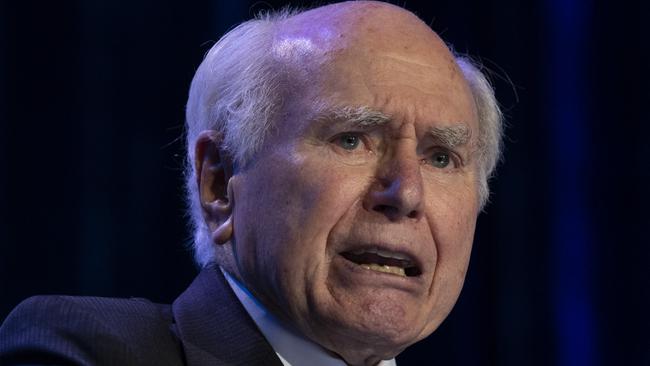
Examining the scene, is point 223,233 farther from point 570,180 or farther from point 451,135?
point 570,180

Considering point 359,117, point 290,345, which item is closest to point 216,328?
point 290,345

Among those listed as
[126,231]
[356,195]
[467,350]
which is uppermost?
[356,195]

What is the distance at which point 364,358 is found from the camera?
7.00 feet

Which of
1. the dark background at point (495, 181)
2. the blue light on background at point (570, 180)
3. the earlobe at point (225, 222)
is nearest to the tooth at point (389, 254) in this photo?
the earlobe at point (225, 222)

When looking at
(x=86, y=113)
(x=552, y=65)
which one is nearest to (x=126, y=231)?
(x=86, y=113)

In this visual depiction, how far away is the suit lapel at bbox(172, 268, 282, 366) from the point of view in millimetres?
2012

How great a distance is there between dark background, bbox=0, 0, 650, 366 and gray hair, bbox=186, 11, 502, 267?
48 cm

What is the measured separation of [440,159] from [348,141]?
Result: 9.6 inches

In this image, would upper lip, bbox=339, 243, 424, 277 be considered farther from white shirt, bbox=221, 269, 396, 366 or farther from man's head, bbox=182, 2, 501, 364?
white shirt, bbox=221, 269, 396, 366

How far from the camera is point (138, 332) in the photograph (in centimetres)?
199

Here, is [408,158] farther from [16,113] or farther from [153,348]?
[16,113]

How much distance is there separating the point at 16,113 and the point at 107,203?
0.36 meters

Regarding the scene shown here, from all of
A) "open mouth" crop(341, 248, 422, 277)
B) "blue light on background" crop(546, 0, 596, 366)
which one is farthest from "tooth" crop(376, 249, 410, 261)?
"blue light on background" crop(546, 0, 596, 366)

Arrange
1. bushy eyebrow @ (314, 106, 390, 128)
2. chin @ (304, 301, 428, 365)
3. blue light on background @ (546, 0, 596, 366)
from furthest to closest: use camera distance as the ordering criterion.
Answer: blue light on background @ (546, 0, 596, 366)
bushy eyebrow @ (314, 106, 390, 128)
chin @ (304, 301, 428, 365)
